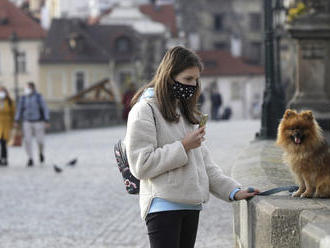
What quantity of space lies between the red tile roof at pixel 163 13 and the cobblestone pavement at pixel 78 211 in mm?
69975

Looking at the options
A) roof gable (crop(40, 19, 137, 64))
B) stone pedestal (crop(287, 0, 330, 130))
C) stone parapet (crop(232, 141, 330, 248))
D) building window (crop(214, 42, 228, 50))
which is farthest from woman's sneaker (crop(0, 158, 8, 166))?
building window (crop(214, 42, 228, 50))

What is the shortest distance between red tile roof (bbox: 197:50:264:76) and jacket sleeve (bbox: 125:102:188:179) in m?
79.6

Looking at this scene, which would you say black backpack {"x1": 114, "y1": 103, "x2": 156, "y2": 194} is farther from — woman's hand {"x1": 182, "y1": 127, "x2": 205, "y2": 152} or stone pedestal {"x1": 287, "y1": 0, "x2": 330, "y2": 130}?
stone pedestal {"x1": 287, "y1": 0, "x2": 330, "y2": 130}

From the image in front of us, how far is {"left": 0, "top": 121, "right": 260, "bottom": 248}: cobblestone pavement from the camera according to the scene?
988cm

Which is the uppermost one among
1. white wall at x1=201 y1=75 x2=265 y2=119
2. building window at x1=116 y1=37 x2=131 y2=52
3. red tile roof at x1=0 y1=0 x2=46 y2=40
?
red tile roof at x1=0 y1=0 x2=46 y2=40

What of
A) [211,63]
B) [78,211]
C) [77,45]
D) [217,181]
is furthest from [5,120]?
[211,63]

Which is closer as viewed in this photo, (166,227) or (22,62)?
(166,227)

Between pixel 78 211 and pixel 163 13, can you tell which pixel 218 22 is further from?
pixel 78 211

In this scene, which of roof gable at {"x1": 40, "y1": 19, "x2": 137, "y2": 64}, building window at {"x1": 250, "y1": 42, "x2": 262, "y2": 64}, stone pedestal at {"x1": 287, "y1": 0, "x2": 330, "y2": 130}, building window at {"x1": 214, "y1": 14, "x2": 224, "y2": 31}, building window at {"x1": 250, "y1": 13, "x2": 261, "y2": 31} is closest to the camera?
stone pedestal at {"x1": 287, "y1": 0, "x2": 330, "y2": 130}

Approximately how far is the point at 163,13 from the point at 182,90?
3455 inches

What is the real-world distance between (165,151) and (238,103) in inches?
3223

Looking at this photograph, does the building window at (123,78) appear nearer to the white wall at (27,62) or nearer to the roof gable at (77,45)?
the roof gable at (77,45)

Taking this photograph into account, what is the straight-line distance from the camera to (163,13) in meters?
92.6

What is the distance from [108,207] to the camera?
12.7 m
